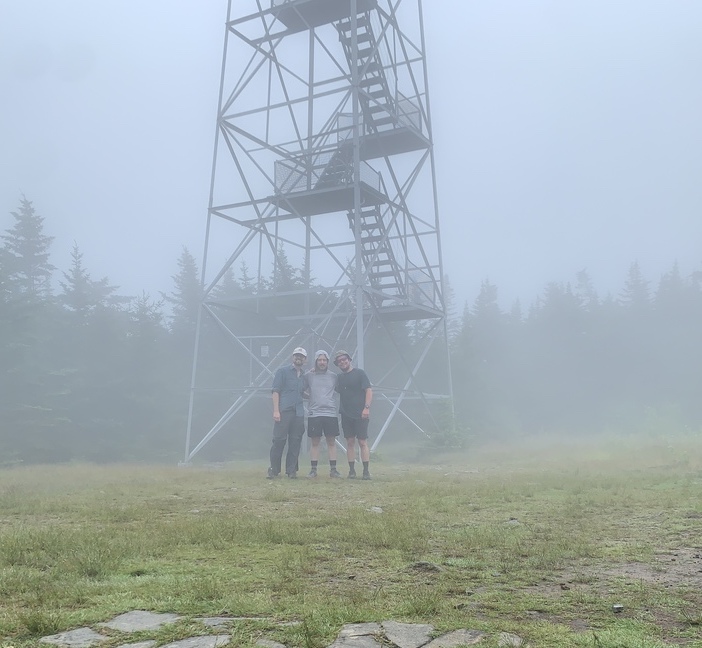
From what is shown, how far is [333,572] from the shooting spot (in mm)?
3814

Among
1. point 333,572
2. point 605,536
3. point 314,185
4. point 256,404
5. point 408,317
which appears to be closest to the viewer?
point 333,572

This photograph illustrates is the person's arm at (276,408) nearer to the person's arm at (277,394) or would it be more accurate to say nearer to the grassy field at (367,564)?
the person's arm at (277,394)

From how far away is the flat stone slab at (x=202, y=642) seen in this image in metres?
2.54

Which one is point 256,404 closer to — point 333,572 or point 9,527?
point 9,527

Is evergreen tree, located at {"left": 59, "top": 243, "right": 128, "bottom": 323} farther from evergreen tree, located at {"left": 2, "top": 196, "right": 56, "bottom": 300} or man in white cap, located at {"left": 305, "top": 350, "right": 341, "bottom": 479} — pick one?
man in white cap, located at {"left": 305, "top": 350, "right": 341, "bottom": 479}

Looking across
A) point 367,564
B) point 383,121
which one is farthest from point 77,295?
point 367,564

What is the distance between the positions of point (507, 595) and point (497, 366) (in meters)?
50.9

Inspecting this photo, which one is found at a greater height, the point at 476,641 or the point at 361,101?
the point at 361,101

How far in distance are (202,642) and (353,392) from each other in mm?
8483

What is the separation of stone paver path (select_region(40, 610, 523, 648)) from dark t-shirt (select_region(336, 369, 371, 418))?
26.7ft

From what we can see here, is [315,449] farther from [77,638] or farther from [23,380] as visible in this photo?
[23,380]

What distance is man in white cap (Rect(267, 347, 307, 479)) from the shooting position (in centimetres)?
1107

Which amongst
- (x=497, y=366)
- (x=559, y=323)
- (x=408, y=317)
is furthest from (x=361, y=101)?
(x=559, y=323)

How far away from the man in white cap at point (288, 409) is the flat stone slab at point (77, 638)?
8.22m
